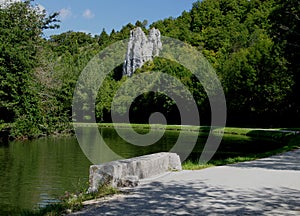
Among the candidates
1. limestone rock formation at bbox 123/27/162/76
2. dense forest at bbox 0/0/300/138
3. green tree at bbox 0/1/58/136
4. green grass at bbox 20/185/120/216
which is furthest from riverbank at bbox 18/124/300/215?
limestone rock formation at bbox 123/27/162/76

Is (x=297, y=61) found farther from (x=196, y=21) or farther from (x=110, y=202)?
(x=196, y=21)

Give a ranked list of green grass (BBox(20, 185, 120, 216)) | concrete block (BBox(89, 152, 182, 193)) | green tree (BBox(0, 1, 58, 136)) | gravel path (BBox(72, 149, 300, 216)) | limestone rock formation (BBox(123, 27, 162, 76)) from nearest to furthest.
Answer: gravel path (BBox(72, 149, 300, 216)) < green grass (BBox(20, 185, 120, 216)) < concrete block (BBox(89, 152, 182, 193)) < green tree (BBox(0, 1, 58, 136)) < limestone rock formation (BBox(123, 27, 162, 76))

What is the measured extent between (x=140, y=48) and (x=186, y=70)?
98.8 ft

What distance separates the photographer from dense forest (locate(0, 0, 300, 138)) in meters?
29.8

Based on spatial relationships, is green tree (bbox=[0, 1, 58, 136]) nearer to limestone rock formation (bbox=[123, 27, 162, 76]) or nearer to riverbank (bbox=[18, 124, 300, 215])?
riverbank (bbox=[18, 124, 300, 215])

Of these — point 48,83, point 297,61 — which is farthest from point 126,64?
point 297,61

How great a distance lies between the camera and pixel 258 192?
8.03 metres

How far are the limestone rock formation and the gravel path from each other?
82174mm

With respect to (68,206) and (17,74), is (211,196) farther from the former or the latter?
(17,74)

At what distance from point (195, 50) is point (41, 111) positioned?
152 ft

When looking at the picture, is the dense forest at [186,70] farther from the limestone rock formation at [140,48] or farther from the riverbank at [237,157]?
the riverbank at [237,157]

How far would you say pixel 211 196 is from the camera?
764 cm

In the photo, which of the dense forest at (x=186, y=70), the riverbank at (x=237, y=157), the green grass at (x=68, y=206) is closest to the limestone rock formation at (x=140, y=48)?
the dense forest at (x=186, y=70)

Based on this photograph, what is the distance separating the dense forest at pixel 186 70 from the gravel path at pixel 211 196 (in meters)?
16.1
